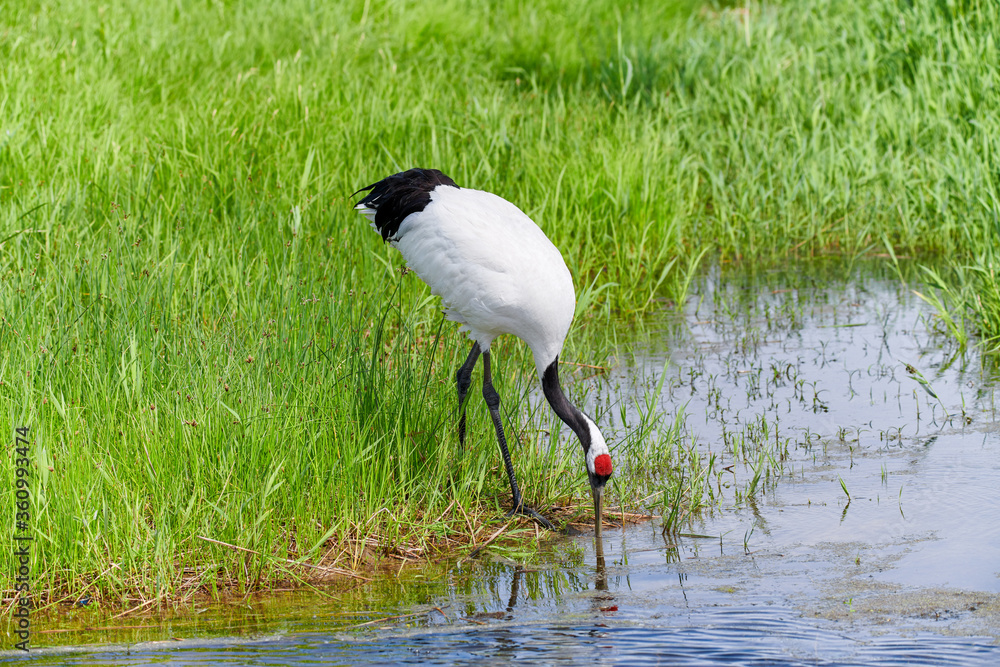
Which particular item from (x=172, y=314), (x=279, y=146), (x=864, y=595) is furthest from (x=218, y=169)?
(x=864, y=595)

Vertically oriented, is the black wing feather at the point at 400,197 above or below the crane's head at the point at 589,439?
above

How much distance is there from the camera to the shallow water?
3.75 meters

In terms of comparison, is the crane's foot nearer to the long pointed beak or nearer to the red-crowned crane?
the red-crowned crane

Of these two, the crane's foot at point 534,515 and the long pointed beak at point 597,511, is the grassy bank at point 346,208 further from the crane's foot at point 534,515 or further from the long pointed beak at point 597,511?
the long pointed beak at point 597,511

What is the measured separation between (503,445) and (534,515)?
1.06ft

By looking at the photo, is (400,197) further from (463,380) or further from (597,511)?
(597,511)

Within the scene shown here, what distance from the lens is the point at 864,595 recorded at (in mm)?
4074

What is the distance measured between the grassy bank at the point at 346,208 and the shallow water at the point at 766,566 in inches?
16.1

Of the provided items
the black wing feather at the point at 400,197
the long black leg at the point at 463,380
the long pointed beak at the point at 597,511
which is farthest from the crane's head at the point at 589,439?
the black wing feather at the point at 400,197

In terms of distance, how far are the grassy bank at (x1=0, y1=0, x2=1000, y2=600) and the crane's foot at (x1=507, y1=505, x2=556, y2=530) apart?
0.14 metres

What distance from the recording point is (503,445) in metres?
5.06

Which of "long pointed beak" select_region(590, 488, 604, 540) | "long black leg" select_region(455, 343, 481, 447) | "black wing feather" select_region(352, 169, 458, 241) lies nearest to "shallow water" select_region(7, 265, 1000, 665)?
"long pointed beak" select_region(590, 488, 604, 540)

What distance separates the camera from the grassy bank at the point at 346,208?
14.5 ft

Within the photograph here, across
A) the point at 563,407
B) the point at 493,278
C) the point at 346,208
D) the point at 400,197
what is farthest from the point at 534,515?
the point at 346,208
